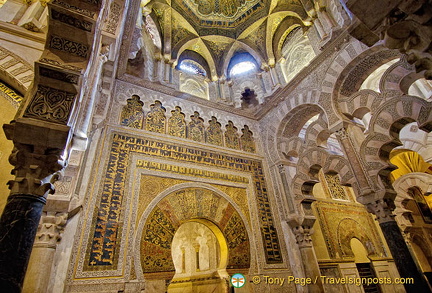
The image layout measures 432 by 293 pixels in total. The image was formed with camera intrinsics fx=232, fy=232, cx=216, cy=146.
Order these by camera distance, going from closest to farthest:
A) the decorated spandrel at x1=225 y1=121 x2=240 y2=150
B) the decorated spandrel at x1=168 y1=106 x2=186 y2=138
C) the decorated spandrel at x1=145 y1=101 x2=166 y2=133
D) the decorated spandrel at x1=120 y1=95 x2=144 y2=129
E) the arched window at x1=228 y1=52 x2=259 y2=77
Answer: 1. the decorated spandrel at x1=120 y1=95 x2=144 y2=129
2. the decorated spandrel at x1=145 y1=101 x2=166 y2=133
3. the decorated spandrel at x1=168 y1=106 x2=186 y2=138
4. the decorated spandrel at x1=225 y1=121 x2=240 y2=150
5. the arched window at x1=228 y1=52 x2=259 y2=77

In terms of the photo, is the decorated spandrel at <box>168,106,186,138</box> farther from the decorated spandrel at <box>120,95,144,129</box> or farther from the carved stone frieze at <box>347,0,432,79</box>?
the carved stone frieze at <box>347,0,432,79</box>

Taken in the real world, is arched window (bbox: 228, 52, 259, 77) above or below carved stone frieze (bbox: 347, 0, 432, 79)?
above

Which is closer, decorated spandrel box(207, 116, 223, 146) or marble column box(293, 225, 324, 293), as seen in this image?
marble column box(293, 225, 324, 293)

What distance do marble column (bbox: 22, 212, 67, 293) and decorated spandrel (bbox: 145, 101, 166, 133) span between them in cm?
270

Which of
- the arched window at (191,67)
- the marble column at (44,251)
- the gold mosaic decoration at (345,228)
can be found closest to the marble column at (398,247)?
the gold mosaic decoration at (345,228)

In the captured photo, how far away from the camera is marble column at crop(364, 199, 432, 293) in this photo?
3609 mm

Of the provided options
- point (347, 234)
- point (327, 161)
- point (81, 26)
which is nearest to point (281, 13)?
point (327, 161)

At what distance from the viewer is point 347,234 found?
6938 millimetres

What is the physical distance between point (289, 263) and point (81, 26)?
5870 millimetres

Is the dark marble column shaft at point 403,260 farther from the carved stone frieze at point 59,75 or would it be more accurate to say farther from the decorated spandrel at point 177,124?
the carved stone frieze at point 59,75

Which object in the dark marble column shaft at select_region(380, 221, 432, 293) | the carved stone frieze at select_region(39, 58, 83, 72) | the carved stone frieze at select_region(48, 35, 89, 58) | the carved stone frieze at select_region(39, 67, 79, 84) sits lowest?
the dark marble column shaft at select_region(380, 221, 432, 293)

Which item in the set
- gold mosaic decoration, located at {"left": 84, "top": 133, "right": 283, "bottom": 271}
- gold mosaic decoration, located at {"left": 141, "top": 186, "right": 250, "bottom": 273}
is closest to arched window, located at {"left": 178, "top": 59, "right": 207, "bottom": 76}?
gold mosaic decoration, located at {"left": 84, "top": 133, "right": 283, "bottom": 271}

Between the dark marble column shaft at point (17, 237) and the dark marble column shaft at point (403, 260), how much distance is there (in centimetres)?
499

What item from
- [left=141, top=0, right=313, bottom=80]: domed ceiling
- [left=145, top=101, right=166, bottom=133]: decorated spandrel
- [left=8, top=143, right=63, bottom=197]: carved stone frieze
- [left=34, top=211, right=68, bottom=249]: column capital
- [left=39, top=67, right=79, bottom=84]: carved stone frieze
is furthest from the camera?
[left=141, top=0, right=313, bottom=80]: domed ceiling
